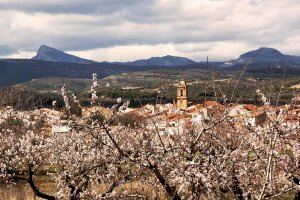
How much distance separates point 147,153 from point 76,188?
18.5 feet

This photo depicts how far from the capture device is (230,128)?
519 inches

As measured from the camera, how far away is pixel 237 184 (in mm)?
10578

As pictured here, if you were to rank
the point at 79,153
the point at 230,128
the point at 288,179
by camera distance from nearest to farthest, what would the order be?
1. the point at 288,179
2. the point at 230,128
3. the point at 79,153

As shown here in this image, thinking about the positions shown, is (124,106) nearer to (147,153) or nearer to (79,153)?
(147,153)

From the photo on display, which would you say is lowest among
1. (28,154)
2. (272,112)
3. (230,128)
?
(28,154)

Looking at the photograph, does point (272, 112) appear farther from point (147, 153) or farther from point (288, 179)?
point (147, 153)

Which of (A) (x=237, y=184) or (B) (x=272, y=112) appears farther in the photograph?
(A) (x=237, y=184)

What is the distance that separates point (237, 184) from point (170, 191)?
2959 millimetres

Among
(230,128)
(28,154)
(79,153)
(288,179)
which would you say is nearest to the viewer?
(288,179)

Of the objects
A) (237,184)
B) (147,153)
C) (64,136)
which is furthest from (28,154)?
(147,153)

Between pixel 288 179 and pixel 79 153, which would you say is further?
pixel 79 153

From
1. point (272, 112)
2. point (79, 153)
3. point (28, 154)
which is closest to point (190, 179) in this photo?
point (272, 112)

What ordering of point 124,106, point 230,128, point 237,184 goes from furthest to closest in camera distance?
point 230,128 → point 237,184 → point 124,106

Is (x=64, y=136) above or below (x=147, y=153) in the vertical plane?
below
